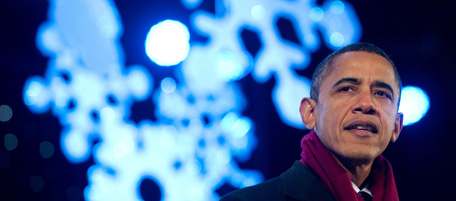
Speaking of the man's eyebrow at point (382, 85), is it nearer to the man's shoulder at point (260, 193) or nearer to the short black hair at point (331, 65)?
the short black hair at point (331, 65)

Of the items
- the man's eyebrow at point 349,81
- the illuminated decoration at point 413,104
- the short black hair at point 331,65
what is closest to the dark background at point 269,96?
the illuminated decoration at point 413,104

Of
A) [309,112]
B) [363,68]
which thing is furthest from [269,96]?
[363,68]

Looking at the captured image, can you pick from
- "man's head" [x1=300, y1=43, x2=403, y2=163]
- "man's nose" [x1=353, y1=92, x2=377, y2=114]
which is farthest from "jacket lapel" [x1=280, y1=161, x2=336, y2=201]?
"man's nose" [x1=353, y1=92, x2=377, y2=114]

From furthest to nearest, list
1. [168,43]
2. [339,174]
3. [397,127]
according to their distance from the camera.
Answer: [168,43]
[397,127]
[339,174]

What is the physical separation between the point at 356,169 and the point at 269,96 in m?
1.60

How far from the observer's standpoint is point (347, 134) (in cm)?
139

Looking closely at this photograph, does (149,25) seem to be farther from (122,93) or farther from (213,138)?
(213,138)

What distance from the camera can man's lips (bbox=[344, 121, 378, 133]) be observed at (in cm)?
138

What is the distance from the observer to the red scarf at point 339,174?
1.36m

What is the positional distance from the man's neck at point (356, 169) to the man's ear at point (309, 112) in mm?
150

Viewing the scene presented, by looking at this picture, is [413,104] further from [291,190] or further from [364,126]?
[291,190]

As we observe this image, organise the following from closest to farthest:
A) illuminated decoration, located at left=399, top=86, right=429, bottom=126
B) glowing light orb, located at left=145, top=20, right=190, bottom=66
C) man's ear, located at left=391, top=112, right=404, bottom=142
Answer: man's ear, located at left=391, top=112, right=404, bottom=142 → glowing light orb, located at left=145, top=20, right=190, bottom=66 → illuminated decoration, located at left=399, top=86, right=429, bottom=126

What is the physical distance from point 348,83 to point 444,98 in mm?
2071

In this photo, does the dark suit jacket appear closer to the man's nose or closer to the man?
the man
